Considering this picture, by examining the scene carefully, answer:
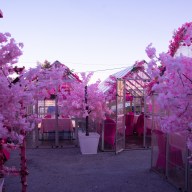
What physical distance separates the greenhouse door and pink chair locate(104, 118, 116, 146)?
1.16 feet

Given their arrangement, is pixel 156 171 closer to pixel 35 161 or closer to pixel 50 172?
pixel 50 172

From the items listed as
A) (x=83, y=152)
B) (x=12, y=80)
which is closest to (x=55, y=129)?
(x=83, y=152)

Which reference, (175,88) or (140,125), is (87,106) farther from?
(175,88)

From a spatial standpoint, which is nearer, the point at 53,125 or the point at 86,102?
the point at 86,102

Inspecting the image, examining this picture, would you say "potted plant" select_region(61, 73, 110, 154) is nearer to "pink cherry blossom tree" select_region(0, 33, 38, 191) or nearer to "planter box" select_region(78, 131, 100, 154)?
"planter box" select_region(78, 131, 100, 154)

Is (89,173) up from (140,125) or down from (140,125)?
down

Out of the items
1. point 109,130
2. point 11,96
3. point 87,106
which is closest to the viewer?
point 11,96

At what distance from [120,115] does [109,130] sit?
2.55 ft

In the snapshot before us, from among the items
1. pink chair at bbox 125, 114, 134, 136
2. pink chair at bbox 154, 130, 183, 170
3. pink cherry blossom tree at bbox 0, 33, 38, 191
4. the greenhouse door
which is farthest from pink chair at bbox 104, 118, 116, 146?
pink cherry blossom tree at bbox 0, 33, 38, 191

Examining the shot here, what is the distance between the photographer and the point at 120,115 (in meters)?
10.1

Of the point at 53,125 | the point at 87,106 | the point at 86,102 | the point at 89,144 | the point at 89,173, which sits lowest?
the point at 89,173

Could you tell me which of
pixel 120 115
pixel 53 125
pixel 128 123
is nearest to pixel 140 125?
pixel 128 123

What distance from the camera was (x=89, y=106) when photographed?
32.2ft

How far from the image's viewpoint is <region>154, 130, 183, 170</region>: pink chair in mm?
6020
